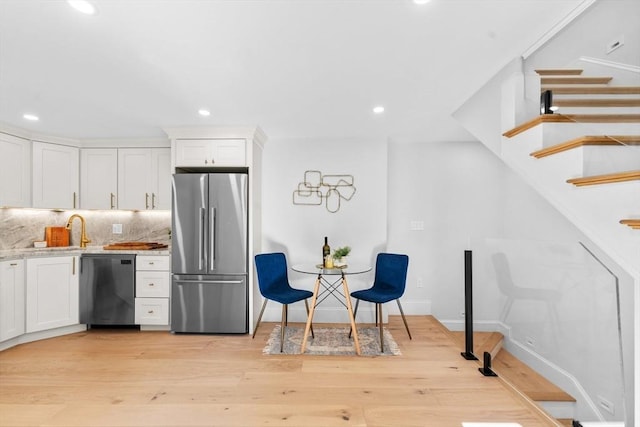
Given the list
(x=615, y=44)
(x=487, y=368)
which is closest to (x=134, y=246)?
(x=487, y=368)

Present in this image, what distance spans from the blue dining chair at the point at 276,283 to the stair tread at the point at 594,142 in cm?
247

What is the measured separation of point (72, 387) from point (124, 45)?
2.63m

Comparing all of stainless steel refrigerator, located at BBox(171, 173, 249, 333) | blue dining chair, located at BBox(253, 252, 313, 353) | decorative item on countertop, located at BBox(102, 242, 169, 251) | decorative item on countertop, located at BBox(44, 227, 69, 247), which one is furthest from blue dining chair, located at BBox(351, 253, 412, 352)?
decorative item on countertop, located at BBox(44, 227, 69, 247)

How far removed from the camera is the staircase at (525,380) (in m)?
2.19

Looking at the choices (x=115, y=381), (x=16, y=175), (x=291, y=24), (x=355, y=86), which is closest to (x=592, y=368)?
(x=355, y=86)

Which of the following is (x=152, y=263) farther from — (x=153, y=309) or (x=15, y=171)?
(x=15, y=171)

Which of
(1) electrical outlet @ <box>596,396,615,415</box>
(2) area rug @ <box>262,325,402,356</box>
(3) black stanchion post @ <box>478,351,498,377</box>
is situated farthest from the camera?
(2) area rug @ <box>262,325,402,356</box>

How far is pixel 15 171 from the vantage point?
3598 millimetres

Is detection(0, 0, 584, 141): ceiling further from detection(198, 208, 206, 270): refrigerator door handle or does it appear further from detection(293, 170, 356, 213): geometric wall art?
detection(198, 208, 206, 270): refrigerator door handle

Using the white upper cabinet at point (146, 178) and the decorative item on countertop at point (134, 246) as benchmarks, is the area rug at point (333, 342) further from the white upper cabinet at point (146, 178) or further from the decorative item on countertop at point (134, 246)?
the white upper cabinet at point (146, 178)

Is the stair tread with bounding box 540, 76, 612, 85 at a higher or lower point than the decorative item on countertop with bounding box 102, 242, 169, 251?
higher

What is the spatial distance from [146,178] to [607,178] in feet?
14.7

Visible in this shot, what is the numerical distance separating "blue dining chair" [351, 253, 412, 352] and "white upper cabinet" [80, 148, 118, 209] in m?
3.36

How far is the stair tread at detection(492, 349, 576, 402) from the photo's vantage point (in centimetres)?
228
